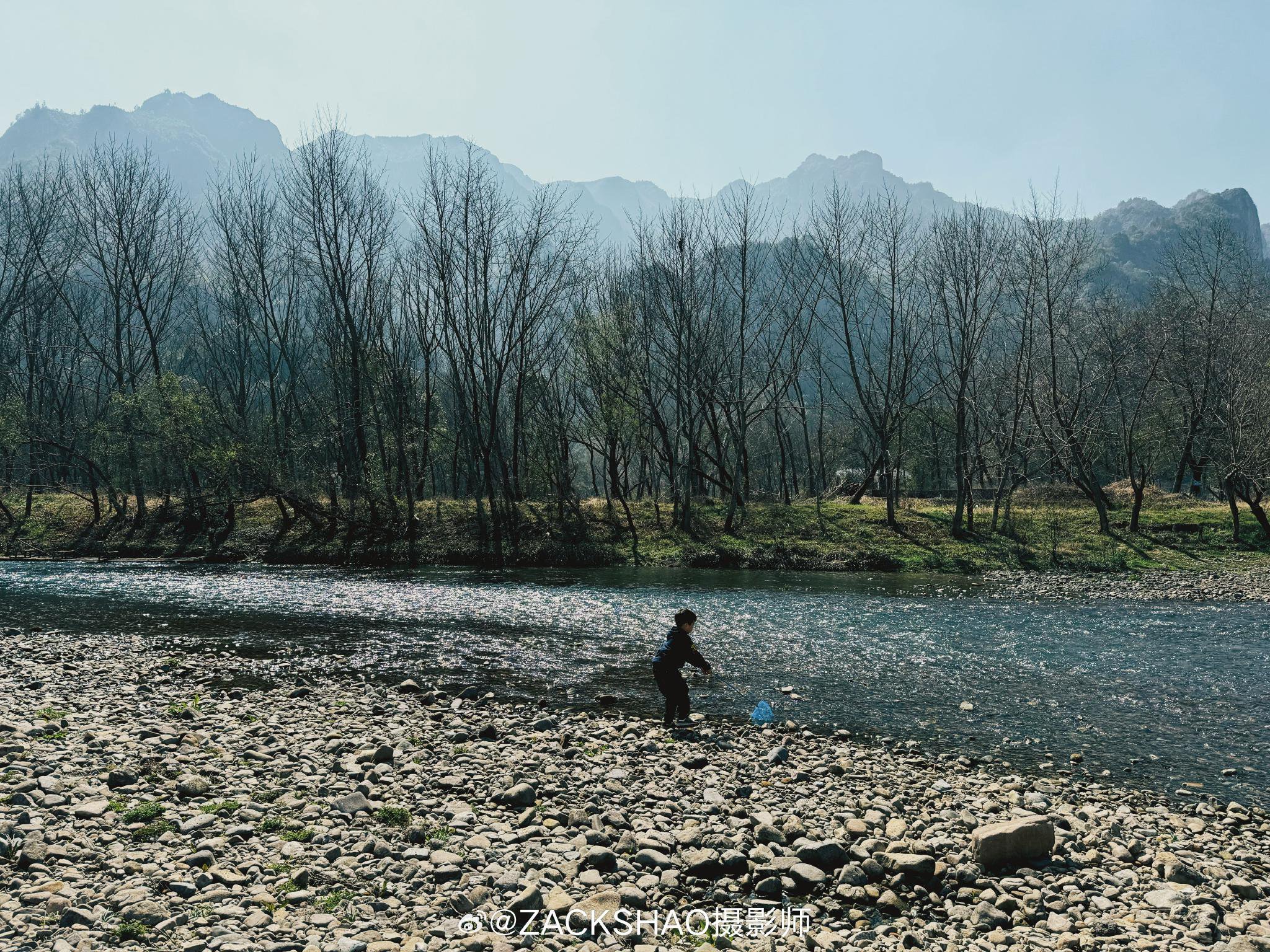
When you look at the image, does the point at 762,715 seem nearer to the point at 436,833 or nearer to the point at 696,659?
the point at 696,659

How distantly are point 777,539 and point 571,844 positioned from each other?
1218 inches

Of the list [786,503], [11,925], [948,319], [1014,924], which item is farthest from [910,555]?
[11,925]

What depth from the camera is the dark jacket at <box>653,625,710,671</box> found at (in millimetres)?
11320

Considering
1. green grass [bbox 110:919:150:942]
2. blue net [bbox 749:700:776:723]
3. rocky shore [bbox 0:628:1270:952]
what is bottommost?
blue net [bbox 749:700:776:723]

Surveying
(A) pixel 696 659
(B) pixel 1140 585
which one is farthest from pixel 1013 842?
(B) pixel 1140 585

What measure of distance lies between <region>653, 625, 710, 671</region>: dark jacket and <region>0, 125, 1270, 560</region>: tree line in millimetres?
25802

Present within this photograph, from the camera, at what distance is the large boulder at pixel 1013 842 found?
274 inches

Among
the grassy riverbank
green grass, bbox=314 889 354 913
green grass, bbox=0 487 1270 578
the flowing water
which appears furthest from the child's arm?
green grass, bbox=0 487 1270 578

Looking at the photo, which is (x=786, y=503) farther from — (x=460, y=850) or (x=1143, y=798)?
(x=460, y=850)

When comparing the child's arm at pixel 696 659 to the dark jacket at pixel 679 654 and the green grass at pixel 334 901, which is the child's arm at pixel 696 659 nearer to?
the dark jacket at pixel 679 654

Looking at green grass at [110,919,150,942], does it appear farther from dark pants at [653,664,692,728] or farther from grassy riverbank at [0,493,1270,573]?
grassy riverbank at [0,493,1270,573]

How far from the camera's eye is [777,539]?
121 feet

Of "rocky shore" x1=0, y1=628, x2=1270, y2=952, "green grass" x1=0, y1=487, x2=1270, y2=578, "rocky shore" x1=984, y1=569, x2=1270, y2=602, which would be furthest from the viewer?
"green grass" x1=0, y1=487, x2=1270, y2=578

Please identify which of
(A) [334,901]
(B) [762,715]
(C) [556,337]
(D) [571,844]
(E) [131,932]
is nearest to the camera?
(E) [131,932]
